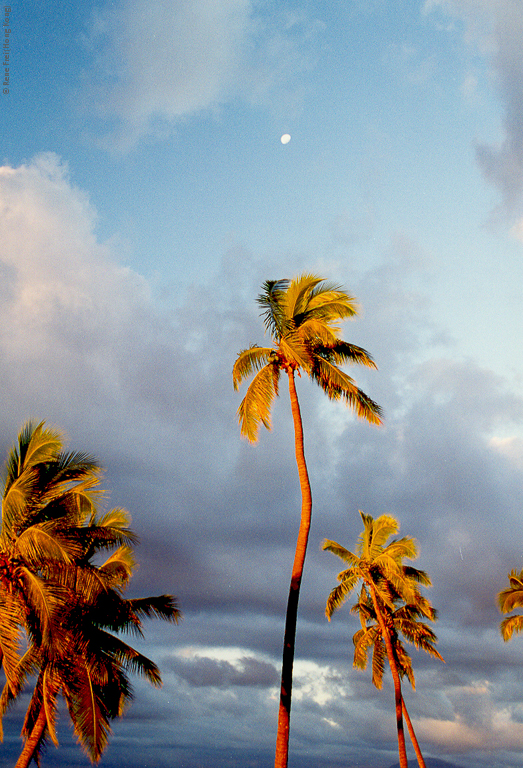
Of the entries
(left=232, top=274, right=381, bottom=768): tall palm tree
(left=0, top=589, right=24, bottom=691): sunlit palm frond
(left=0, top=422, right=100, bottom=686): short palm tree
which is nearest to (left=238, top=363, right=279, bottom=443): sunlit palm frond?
(left=232, top=274, right=381, bottom=768): tall palm tree

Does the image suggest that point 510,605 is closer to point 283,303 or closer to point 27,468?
point 283,303

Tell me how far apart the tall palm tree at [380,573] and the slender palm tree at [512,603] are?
503 cm

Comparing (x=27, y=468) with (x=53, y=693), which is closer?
(x=27, y=468)

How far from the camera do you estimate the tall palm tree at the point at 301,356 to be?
21016mm

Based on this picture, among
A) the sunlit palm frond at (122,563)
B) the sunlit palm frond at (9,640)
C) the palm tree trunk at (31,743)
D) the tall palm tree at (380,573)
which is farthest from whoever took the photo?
the tall palm tree at (380,573)

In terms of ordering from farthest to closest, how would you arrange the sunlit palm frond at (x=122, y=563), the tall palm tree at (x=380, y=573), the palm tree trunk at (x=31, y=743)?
1. the tall palm tree at (x=380, y=573)
2. the sunlit palm frond at (x=122, y=563)
3. the palm tree trunk at (x=31, y=743)

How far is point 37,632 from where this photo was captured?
1691 cm

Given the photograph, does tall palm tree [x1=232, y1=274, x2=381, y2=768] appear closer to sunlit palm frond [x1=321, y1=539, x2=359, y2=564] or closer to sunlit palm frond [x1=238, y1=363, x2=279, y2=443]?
sunlit palm frond [x1=238, y1=363, x2=279, y2=443]

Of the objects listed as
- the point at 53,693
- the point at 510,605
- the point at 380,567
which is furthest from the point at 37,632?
the point at 510,605

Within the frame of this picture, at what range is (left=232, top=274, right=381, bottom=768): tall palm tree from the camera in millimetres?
21016

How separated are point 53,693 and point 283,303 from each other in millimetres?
15170

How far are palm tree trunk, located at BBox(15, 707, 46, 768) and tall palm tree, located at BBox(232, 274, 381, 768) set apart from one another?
10.9 metres

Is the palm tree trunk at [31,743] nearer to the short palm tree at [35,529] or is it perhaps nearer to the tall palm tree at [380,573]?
the short palm tree at [35,529]

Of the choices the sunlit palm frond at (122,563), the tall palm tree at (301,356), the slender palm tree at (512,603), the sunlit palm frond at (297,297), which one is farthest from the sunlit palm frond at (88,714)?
the slender palm tree at (512,603)
